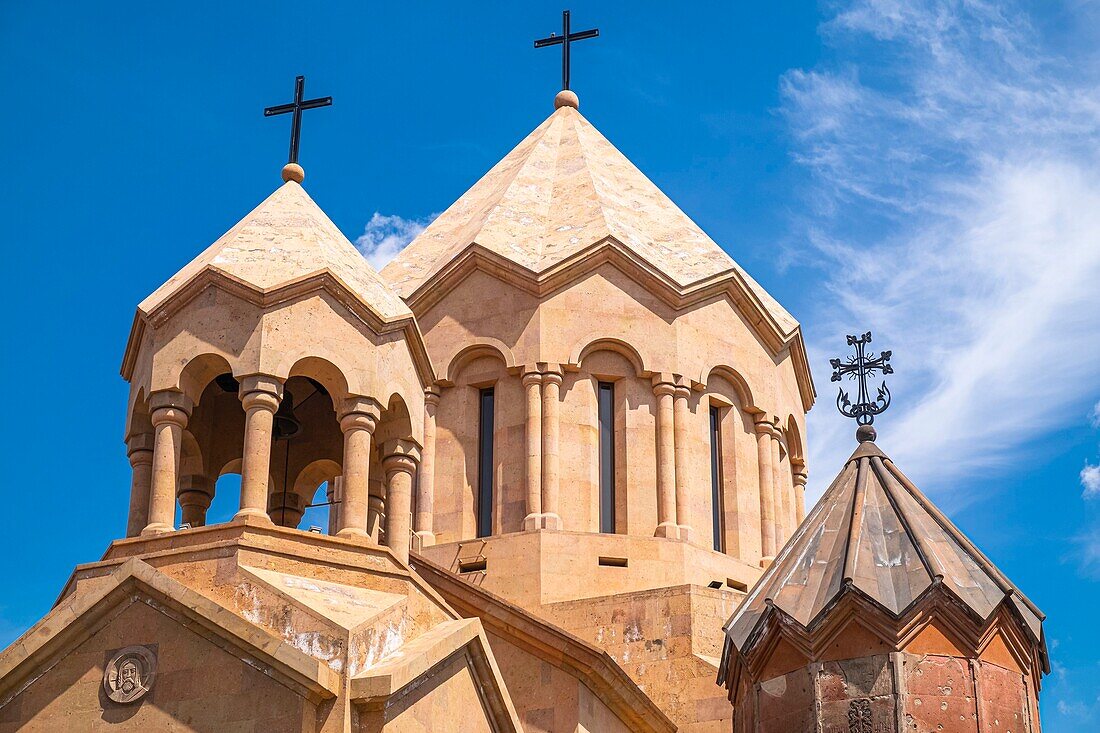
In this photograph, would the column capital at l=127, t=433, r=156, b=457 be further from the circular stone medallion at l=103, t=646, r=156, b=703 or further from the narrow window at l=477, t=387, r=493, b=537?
the narrow window at l=477, t=387, r=493, b=537

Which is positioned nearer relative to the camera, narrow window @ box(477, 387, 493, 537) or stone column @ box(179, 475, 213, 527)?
stone column @ box(179, 475, 213, 527)

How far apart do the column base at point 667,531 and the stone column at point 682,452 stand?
5 cm

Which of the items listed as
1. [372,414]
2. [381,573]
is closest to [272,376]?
[372,414]

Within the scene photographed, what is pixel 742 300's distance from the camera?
1869 centimetres

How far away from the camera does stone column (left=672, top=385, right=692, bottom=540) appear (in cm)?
1714

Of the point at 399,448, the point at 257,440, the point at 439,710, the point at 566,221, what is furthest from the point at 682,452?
the point at 439,710

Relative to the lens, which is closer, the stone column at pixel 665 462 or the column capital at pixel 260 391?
the column capital at pixel 260 391

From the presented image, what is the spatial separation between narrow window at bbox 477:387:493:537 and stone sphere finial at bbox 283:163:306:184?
13.3ft

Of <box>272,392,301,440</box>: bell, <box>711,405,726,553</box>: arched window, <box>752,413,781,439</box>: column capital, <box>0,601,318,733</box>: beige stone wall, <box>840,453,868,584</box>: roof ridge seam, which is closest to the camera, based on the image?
<box>0,601,318,733</box>: beige stone wall

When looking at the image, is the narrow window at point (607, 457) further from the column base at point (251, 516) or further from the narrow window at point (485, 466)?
the column base at point (251, 516)

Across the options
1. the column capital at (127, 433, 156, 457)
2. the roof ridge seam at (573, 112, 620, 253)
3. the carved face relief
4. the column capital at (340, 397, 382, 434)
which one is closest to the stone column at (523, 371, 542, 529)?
the roof ridge seam at (573, 112, 620, 253)

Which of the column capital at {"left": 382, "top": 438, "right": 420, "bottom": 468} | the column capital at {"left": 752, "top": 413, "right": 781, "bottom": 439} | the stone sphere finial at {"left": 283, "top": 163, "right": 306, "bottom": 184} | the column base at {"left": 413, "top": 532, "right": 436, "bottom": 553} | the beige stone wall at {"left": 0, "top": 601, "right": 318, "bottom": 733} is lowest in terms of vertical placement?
the beige stone wall at {"left": 0, "top": 601, "right": 318, "bottom": 733}

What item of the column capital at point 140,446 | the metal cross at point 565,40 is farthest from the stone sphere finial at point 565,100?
the column capital at point 140,446

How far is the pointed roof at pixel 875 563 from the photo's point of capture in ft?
39.6
